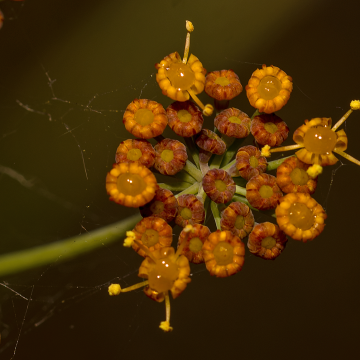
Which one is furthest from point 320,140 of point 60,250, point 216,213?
point 60,250

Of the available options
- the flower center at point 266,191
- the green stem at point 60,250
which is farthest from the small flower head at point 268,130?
the green stem at point 60,250

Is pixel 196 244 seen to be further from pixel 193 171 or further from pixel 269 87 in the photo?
pixel 269 87

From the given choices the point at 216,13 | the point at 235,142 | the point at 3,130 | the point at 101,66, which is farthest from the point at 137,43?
the point at 235,142

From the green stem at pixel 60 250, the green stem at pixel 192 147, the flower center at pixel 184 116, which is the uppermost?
the flower center at pixel 184 116

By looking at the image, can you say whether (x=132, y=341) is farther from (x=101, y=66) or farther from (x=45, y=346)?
(x=101, y=66)

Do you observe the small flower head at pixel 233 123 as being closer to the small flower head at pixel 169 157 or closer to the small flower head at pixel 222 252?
the small flower head at pixel 169 157

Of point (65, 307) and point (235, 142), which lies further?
point (65, 307)
